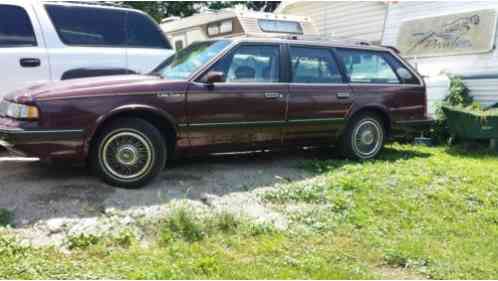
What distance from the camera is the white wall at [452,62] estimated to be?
356 inches

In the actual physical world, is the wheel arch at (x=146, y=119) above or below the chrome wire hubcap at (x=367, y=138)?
above

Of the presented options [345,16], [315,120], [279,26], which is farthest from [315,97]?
[345,16]

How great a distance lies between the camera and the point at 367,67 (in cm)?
661

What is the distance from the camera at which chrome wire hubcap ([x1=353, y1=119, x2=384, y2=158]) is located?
21.3 ft

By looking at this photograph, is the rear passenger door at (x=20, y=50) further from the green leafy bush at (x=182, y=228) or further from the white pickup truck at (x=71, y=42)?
the green leafy bush at (x=182, y=228)

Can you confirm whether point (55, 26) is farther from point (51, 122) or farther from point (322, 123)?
point (322, 123)

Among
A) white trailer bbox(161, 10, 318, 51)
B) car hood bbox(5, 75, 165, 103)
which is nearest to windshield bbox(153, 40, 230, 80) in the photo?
car hood bbox(5, 75, 165, 103)

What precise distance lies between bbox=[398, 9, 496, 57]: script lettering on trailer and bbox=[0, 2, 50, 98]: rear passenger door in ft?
23.3

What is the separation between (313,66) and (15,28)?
3.46 meters

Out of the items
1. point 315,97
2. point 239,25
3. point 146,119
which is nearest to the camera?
point 146,119

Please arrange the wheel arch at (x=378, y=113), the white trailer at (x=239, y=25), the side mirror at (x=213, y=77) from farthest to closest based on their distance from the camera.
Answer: the white trailer at (x=239, y=25) < the wheel arch at (x=378, y=113) < the side mirror at (x=213, y=77)

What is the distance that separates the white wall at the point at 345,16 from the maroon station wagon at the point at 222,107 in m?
4.49

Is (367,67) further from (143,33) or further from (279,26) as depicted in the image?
(279,26)

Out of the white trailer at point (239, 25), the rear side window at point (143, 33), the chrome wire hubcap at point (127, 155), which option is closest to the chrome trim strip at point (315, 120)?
the chrome wire hubcap at point (127, 155)
